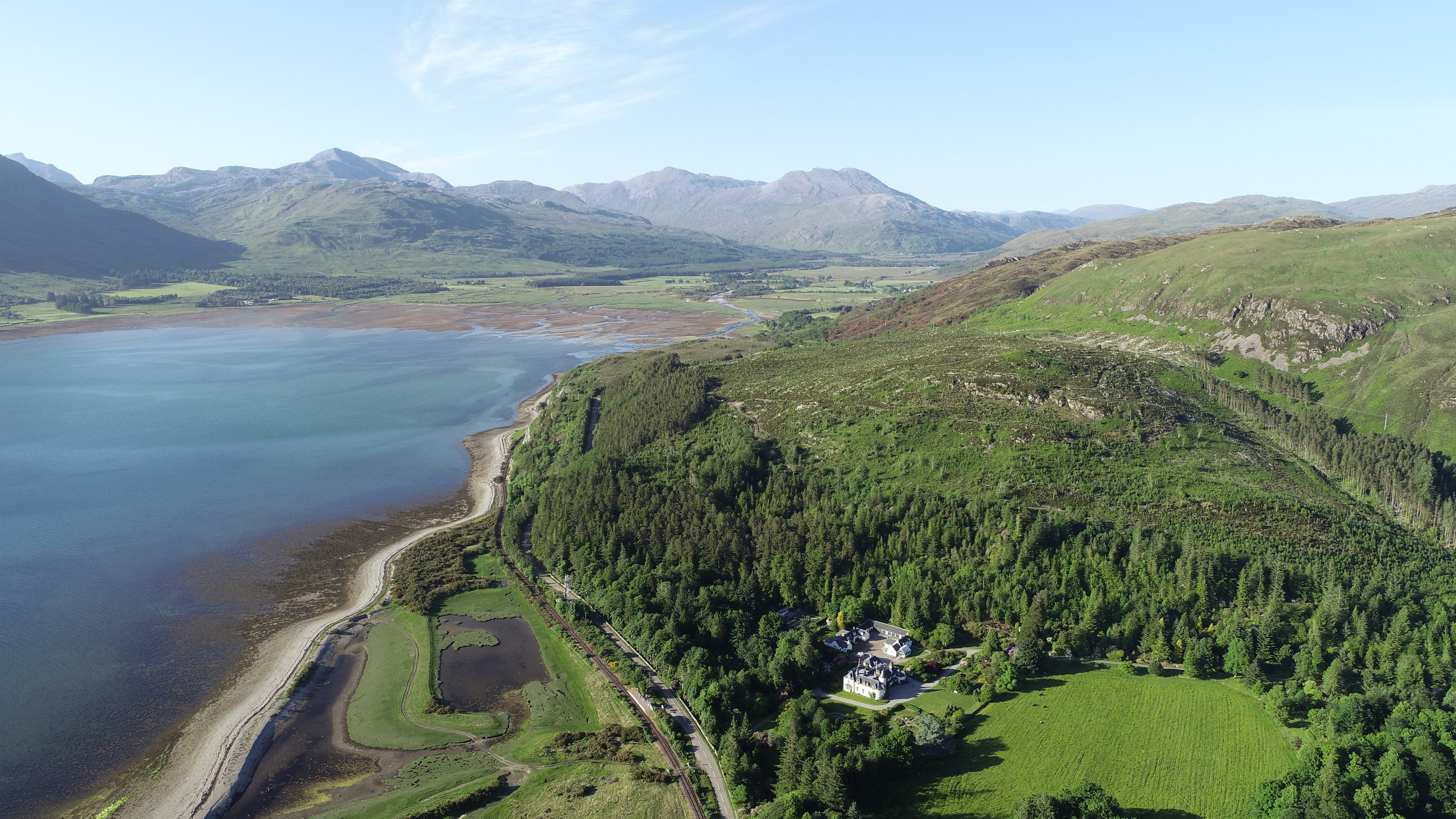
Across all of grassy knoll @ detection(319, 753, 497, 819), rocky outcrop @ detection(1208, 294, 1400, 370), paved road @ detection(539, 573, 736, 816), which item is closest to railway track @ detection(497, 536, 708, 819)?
paved road @ detection(539, 573, 736, 816)

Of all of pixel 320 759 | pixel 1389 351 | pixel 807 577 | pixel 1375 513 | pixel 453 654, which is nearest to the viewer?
pixel 320 759

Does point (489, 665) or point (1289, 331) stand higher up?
point (1289, 331)

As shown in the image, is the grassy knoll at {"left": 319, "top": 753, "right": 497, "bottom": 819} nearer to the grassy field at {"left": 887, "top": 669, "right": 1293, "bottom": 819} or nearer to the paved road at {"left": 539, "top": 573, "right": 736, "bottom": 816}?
the paved road at {"left": 539, "top": 573, "right": 736, "bottom": 816}

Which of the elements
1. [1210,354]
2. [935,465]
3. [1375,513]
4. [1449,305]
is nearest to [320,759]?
[935,465]

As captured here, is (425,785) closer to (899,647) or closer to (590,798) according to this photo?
(590,798)

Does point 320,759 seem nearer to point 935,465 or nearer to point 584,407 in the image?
point 935,465

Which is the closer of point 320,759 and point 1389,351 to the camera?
point 320,759

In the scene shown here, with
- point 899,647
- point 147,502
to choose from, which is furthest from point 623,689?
point 147,502

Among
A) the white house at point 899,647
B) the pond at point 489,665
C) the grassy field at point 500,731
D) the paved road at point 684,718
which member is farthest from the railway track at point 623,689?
the white house at point 899,647
